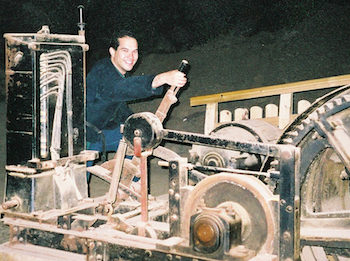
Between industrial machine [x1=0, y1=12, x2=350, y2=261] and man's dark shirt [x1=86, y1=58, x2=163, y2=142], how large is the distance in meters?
0.86

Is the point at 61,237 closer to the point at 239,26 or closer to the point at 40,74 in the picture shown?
the point at 40,74

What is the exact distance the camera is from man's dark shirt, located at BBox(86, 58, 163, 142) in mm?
4594

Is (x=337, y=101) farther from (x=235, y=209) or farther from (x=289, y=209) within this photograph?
(x=235, y=209)

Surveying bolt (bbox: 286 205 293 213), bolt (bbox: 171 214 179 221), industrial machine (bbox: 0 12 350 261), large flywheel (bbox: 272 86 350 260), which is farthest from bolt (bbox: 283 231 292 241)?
bolt (bbox: 171 214 179 221)

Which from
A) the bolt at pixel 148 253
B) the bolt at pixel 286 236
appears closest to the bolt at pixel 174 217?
the bolt at pixel 148 253

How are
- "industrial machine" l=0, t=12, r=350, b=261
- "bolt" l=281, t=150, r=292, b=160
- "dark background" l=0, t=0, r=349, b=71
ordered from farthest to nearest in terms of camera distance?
"dark background" l=0, t=0, r=349, b=71 < "industrial machine" l=0, t=12, r=350, b=261 < "bolt" l=281, t=150, r=292, b=160

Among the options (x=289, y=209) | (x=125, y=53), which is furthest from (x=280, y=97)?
(x=289, y=209)

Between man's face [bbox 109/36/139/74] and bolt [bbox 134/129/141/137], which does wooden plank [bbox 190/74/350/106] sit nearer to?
man's face [bbox 109/36/139/74]

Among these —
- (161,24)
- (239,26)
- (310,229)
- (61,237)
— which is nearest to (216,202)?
(310,229)

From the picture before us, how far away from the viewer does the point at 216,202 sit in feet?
8.25

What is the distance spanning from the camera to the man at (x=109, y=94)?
4716 mm

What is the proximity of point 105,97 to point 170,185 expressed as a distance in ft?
8.25

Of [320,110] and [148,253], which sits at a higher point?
[320,110]

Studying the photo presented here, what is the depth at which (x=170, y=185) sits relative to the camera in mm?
2643
